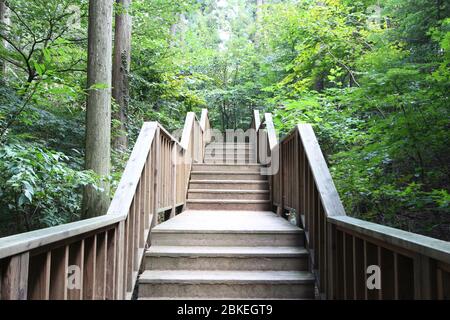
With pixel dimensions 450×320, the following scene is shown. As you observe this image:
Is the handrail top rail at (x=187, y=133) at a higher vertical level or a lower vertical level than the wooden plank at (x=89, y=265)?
higher

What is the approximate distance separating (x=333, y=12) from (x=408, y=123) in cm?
523

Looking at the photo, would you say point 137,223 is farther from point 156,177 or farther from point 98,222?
point 98,222

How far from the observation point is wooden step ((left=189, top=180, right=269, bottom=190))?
581cm

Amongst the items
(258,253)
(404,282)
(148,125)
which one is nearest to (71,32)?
(148,125)

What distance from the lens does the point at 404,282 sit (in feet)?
4.60

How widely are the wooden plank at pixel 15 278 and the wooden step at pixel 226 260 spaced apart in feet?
6.23

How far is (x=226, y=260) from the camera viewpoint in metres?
3.03

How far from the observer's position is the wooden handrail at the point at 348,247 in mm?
1210

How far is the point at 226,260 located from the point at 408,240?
1949 mm

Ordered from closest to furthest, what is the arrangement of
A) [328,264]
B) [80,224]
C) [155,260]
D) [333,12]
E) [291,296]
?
[80,224] → [328,264] → [291,296] → [155,260] → [333,12]

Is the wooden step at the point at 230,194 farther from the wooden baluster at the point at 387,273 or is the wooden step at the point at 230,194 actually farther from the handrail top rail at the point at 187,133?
the wooden baluster at the point at 387,273

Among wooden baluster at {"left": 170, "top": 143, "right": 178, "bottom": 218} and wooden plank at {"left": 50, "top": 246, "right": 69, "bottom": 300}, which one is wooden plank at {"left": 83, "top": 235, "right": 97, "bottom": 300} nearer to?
wooden plank at {"left": 50, "top": 246, "right": 69, "bottom": 300}

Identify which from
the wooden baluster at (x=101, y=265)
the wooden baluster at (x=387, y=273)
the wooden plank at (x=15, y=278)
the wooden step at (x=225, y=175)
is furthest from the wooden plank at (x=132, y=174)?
the wooden step at (x=225, y=175)

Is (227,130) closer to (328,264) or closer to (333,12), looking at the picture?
(333,12)
